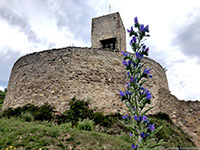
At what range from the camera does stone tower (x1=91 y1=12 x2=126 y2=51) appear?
1341cm

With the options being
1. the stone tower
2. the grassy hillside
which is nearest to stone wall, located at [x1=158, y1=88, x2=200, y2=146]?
the grassy hillside

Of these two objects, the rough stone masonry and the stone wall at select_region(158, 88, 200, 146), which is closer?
the rough stone masonry

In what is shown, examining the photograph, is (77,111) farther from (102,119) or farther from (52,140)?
(52,140)

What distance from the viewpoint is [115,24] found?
1354 centimetres

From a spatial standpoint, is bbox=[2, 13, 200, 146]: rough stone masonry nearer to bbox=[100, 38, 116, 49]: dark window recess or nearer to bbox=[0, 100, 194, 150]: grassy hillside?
bbox=[0, 100, 194, 150]: grassy hillside

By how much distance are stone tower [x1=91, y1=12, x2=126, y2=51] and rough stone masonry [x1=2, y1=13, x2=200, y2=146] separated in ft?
8.47

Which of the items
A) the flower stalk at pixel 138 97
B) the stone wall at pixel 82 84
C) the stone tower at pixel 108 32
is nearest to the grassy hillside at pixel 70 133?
the stone wall at pixel 82 84

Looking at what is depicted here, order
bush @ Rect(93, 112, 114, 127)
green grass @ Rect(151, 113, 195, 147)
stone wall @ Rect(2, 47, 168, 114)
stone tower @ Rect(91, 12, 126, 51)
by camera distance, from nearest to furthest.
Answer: green grass @ Rect(151, 113, 195, 147), bush @ Rect(93, 112, 114, 127), stone wall @ Rect(2, 47, 168, 114), stone tower @ Rect(91, 12, 126, 51)

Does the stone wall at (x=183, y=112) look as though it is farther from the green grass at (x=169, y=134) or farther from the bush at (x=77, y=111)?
the bush at (x=77, y=111)

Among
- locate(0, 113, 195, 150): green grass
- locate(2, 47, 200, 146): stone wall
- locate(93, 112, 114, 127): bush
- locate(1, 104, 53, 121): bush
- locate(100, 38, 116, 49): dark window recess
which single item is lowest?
locate(0, 113, 195, 150): green grass

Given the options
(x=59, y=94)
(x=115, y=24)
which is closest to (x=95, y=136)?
(x=59, y=94)

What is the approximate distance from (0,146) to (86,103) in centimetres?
478

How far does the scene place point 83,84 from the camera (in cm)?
980

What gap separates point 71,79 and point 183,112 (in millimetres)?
6663
